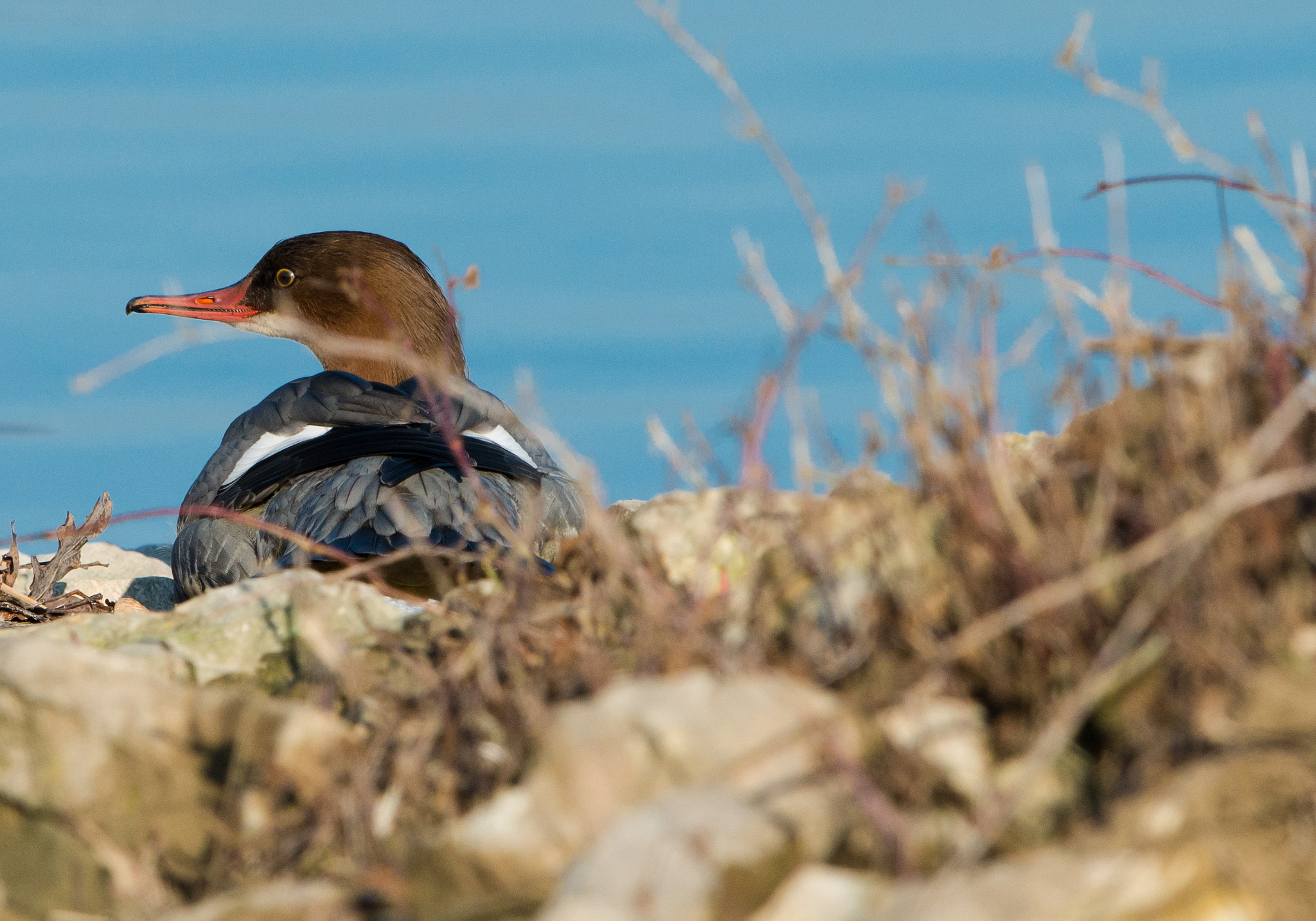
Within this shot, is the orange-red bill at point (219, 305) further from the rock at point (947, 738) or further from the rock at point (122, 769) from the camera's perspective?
the rock at point (947, 738)

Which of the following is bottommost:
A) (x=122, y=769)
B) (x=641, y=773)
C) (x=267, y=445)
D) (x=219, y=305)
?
(x=641, y=773)

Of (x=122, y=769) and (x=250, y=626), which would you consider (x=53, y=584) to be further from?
(x=122, y=769)

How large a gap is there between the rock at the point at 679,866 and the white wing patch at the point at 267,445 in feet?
15.5

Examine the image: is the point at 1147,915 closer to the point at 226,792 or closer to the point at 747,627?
the point at 747,627

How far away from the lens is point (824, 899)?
1.83 meters

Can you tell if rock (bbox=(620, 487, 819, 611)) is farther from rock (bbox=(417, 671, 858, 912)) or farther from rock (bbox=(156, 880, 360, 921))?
rock (bbox=(156, 880, 360, 921))

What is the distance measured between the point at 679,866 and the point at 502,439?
5041 millimetres

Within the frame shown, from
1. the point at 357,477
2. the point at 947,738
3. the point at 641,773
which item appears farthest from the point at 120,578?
the point at 947,738

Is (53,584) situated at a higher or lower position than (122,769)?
higher

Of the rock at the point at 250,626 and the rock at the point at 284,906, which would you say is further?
the rock at the point at 250,626

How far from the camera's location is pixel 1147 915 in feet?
5.84

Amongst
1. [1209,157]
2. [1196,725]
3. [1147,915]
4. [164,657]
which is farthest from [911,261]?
[164,657]

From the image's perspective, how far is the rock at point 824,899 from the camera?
71.6 inches

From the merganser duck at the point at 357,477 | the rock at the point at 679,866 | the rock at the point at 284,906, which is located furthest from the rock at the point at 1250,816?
the merganser duck at the point at 357,477
